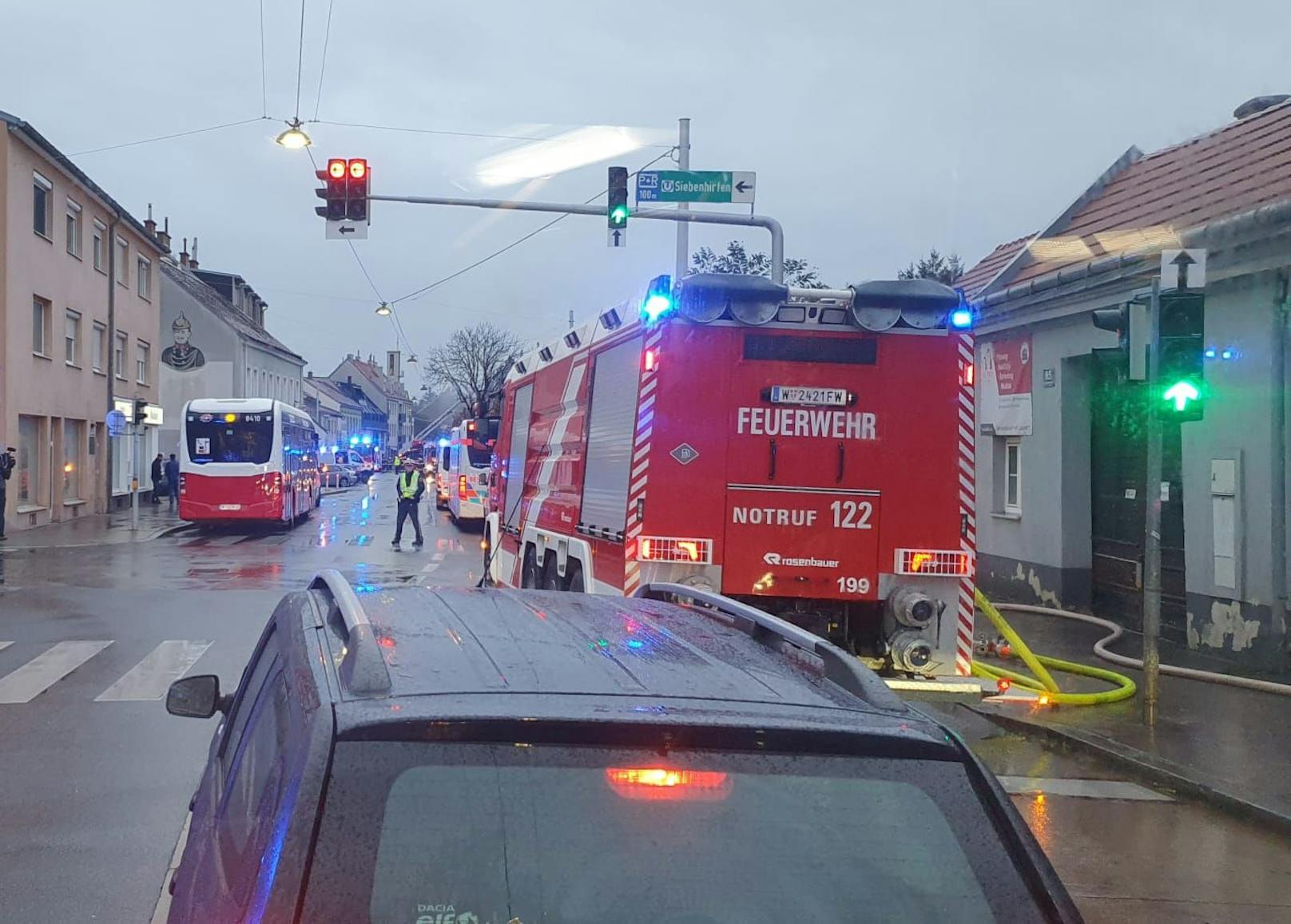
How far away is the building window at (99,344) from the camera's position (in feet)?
108

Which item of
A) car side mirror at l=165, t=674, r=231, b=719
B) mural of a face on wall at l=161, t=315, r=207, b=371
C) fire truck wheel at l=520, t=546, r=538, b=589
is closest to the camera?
car side mirror at l=165, t=674, r=231, b=719

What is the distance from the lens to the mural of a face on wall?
164ft

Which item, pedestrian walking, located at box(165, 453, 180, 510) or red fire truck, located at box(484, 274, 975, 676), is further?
pedestrian walking, located at box(165, 453, 180, 510)

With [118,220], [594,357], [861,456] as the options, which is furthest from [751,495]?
[118,220]

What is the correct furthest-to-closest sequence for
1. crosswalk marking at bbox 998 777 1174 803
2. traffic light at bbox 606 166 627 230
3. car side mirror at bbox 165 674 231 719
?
traffic light at bbox 606 166 627 230 < crosswalk marking at bbox 998 777 1174 803 < car side mirror at bbox 165 674 231 719

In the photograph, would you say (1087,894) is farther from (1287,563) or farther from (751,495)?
(1287,563)

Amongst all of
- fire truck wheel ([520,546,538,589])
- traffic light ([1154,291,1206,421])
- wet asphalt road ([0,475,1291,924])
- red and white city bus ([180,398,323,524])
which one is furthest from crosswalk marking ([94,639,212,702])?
red and white city bus ([180,398,323,524])

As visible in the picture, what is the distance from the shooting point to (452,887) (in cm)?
201

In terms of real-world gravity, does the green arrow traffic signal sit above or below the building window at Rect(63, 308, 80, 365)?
below

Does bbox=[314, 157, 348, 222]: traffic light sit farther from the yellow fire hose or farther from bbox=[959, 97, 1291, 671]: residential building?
the yellow fire hose

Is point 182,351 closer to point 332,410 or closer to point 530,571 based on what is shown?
point 332,410

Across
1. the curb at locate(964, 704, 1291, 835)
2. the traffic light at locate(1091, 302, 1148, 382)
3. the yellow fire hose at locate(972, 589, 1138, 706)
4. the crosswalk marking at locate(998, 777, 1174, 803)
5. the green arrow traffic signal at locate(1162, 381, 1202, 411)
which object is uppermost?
the traffic light at locate(1091, 302, 1148, 382)

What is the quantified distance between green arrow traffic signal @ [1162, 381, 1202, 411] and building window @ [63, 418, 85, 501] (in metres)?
27.5

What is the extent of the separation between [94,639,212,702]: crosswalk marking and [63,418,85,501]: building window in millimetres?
20482
